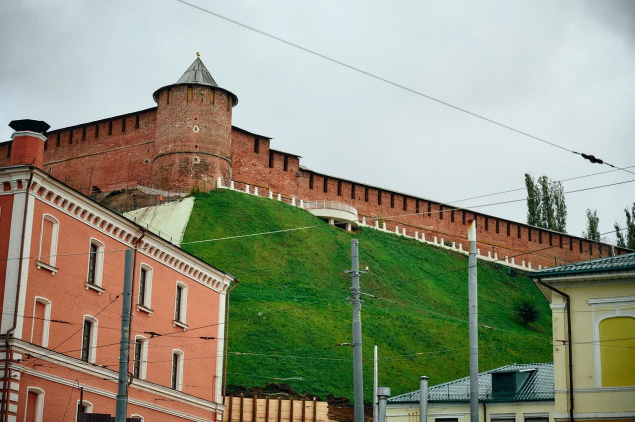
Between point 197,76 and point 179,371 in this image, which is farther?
point 197,76

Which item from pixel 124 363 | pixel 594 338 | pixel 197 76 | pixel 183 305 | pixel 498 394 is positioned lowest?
pixel 124 363

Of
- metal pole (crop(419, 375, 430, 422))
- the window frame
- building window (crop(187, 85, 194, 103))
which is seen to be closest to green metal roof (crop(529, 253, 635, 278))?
metal pole (crop(419, 375, 430, 422))

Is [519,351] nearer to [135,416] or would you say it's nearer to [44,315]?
[135,416]

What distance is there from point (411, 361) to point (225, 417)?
48.2 feet

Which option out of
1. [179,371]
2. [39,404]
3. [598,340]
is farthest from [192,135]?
[598,340]

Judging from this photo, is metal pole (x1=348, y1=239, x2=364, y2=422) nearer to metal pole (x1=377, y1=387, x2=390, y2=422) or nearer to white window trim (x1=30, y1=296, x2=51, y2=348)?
metal pole (x1=377, y1=387, x2=390, y2=422)

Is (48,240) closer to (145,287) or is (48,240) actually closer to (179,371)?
(145,287)

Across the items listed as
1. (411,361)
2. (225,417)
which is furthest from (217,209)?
(225,417)

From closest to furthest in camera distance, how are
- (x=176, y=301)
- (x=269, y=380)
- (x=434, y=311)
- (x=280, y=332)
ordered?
(x=176, y=301)
(x=269, y=380)
(x=280, y=332)
(x=434, y=311)

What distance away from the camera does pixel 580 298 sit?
2586 cm

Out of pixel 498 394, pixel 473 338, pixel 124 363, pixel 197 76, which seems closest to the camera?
pixel 124 363

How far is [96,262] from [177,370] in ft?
20.0

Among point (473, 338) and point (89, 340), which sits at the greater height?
point (89, 340)

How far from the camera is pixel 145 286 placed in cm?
3133
